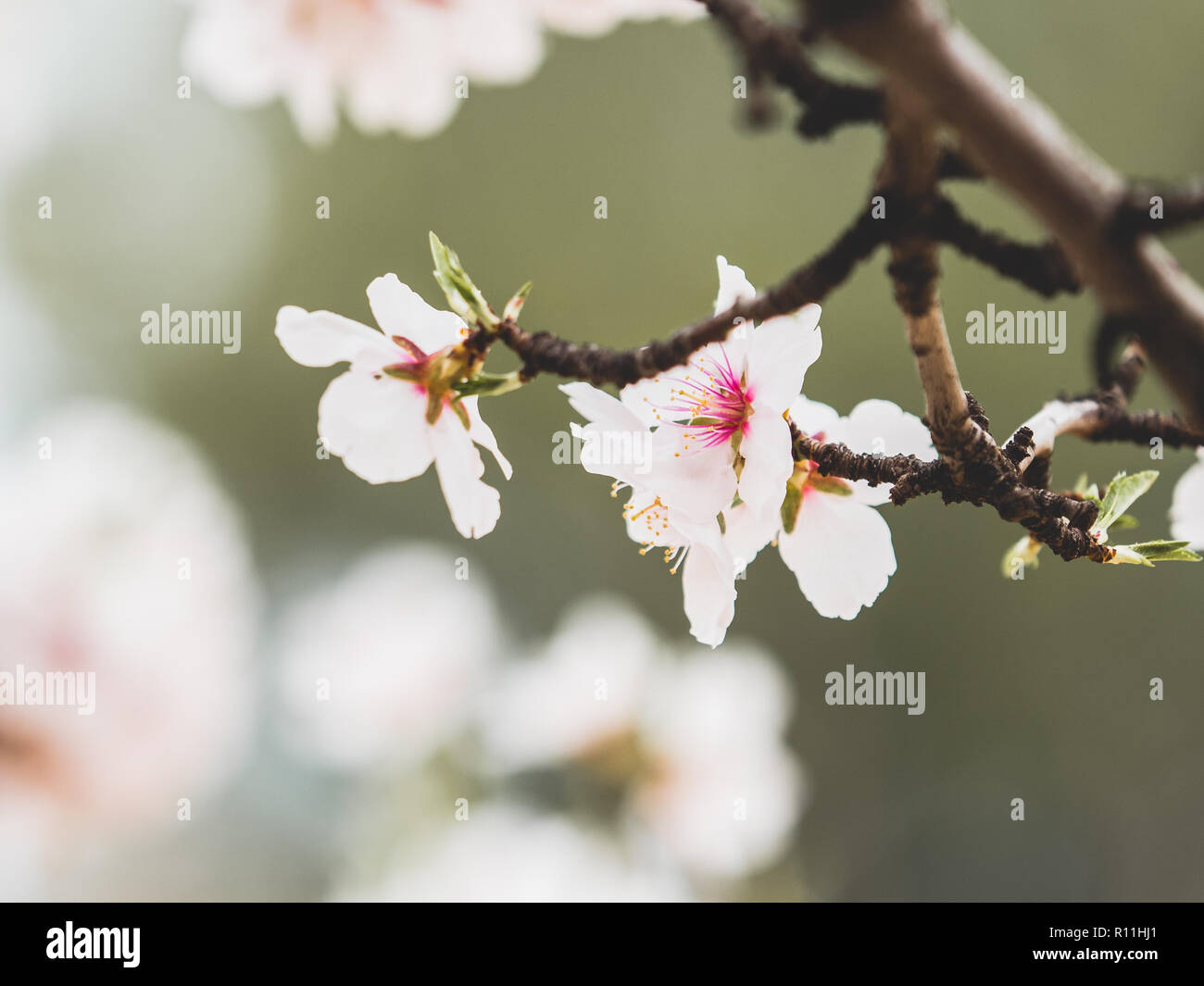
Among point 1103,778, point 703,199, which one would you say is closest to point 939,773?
point 1103,778

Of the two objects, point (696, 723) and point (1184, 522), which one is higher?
point (1184, 522)

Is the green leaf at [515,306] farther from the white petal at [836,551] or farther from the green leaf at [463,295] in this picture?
the white petal at [836,551]

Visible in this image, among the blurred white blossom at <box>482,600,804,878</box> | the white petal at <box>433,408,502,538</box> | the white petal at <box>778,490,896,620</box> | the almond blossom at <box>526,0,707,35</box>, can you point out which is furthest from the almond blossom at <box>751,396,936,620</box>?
the blurred white blossom at <box>482,600,804,878</box>

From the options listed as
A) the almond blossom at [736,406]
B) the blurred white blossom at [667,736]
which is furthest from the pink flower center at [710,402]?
the blurred white blossom at [667,736]

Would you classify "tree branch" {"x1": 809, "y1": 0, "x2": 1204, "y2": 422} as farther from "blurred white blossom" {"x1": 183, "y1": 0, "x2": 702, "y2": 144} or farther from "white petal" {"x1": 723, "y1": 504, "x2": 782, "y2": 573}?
"blurred white blossom" {"x1": 183, "y1": 0, "x2": 702, "y2": 144}

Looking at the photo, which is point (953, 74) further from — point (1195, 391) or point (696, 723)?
point (696, 723)

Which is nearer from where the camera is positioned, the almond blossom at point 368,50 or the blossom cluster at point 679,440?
the blossom cluster at point 679,440
